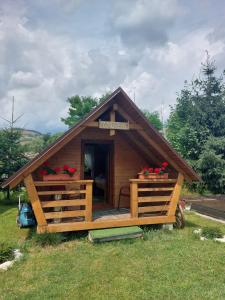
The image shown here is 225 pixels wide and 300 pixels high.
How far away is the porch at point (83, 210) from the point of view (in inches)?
213

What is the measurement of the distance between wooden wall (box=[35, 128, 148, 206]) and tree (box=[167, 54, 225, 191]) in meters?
7.45

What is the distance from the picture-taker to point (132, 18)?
26.5 ft

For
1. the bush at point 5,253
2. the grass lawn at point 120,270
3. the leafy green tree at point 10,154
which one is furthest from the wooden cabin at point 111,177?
the leafy green tree at point 10,154

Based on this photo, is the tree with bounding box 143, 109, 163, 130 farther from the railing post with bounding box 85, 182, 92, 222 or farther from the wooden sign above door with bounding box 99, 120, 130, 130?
the railing post with bounding box 85, 182, 92, 222

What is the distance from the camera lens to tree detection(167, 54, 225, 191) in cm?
1435

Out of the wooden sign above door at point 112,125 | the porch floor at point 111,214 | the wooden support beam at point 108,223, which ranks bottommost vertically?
the wooden support beam at point 108,223

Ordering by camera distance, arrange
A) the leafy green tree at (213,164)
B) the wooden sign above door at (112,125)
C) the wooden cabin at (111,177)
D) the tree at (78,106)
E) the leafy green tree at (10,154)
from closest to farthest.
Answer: the wooden cabin at (111,177)
the wooden sign above door at (112,125)
the leafy green tree at (10,154)
the leafy green tree at (213,164)
the tree at (78,106)

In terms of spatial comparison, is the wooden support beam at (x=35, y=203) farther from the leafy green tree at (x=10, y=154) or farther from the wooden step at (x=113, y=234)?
the leafy green tree at (x=10, y=154)

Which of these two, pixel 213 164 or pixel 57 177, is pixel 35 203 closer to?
pixel 57 177

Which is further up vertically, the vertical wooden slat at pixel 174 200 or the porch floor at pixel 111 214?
the vertical wooden slat at pixel 174 200

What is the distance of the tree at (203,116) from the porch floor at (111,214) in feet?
26.8

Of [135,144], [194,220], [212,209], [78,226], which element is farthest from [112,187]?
[212,209]

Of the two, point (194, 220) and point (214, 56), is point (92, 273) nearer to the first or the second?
point (194, 220)

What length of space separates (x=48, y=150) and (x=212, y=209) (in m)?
7.75
